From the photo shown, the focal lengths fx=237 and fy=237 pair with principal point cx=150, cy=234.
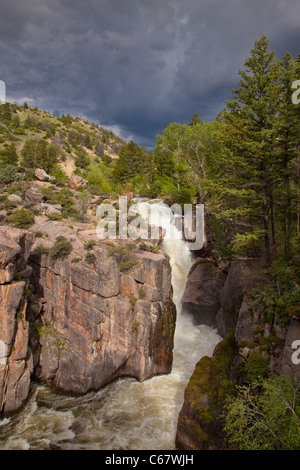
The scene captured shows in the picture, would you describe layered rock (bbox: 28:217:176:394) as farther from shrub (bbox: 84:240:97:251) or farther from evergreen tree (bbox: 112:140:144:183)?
evergreen tree (bbox: 112:140:144:183)

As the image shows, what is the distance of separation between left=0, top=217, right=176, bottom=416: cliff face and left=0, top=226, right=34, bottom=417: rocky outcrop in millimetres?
527

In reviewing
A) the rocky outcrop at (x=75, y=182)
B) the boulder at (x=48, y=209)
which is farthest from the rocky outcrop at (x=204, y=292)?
the rocky outcrop at (x=75, y=182)

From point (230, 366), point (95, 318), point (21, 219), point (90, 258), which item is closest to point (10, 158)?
point (21, 219)

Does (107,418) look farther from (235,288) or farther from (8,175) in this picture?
(8,175)

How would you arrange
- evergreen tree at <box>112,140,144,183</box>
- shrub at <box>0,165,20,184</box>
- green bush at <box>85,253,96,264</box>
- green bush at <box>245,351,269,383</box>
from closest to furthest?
green bush at <box>245,351,269,383</box> < green bush at <box>85,253,96,264</box> < shrub at <box>0,165,20,184</box> < evergreen tree at <box>112,140,144,183</box>

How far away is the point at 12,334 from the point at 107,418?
24.7ft

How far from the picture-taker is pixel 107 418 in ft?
46.3

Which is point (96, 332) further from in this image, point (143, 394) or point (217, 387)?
point (217, 387)

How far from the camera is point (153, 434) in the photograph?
13.0 metres

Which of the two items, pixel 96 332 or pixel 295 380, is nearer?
pixel 295 380

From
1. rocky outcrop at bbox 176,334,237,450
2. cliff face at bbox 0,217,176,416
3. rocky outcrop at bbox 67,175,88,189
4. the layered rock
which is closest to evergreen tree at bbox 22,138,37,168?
rocky outcrop at bbox 67,175,88,189

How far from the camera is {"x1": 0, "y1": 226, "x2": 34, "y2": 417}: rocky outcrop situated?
1370 centimetres

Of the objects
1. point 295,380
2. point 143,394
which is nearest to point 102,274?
point 143,394
